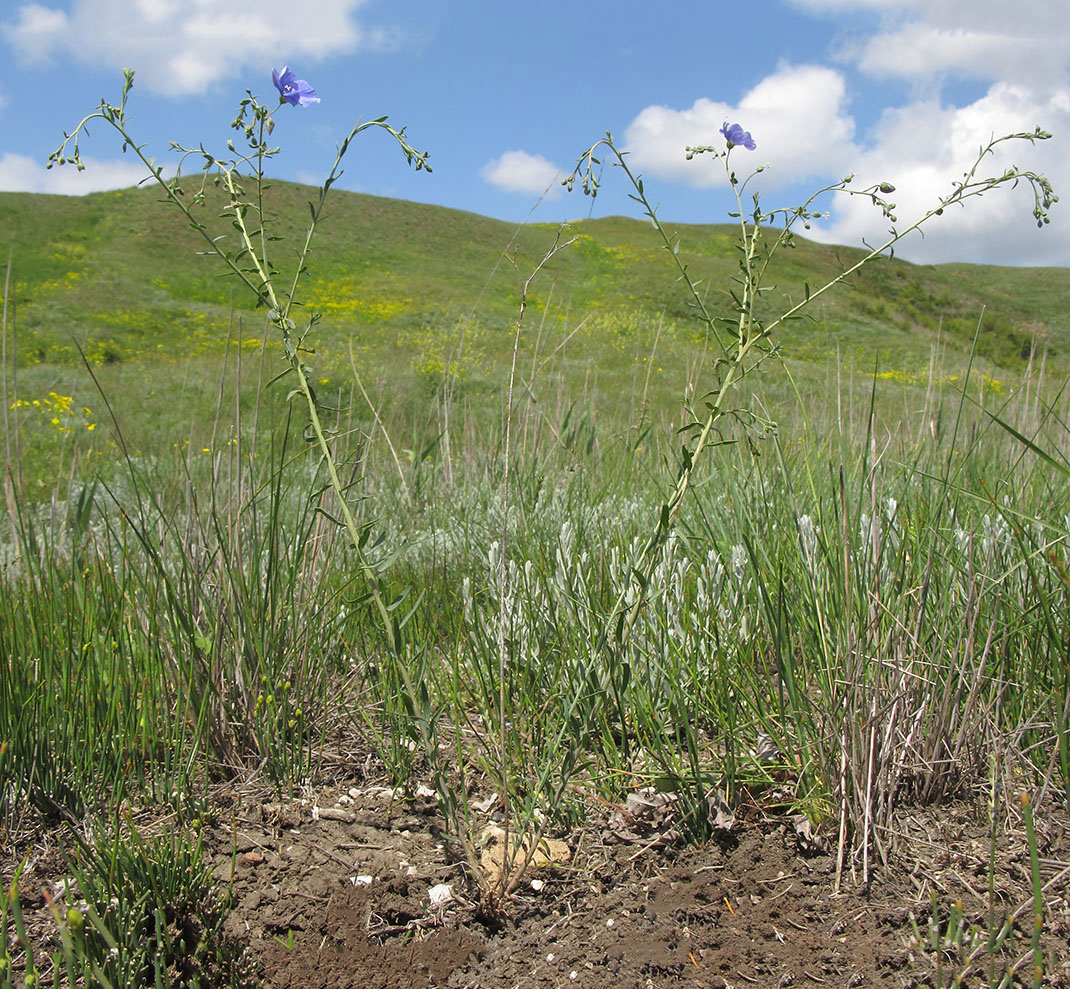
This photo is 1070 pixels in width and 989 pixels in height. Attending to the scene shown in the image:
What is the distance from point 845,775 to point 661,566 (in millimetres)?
695

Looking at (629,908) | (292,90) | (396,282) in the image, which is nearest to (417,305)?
(396,282)

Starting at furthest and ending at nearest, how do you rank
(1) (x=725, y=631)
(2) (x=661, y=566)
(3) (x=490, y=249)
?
(3) (x=490, y=249) < (2) (x=661, y=566) < (1) (x=725, y=631)

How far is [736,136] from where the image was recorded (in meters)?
1.47

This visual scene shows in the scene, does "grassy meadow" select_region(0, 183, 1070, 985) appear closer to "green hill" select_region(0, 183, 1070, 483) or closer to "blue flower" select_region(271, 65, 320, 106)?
"blue flower" select_region(271, 65, 320, 106)

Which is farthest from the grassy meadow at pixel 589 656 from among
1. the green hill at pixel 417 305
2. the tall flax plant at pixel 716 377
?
the green hill at pixel 417 305

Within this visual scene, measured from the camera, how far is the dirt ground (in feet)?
3.83

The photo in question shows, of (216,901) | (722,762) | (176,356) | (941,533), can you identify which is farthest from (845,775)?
(176,356)

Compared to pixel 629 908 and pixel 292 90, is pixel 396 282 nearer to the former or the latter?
pixel 292 90

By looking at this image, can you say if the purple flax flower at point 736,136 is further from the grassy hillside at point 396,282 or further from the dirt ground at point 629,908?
the grassy hillside at point 396,282

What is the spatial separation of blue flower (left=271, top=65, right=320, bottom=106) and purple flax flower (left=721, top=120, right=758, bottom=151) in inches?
30.4

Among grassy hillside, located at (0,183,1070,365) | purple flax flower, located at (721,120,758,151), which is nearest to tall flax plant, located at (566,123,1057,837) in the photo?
purple flax flower, located at (721,120,758,151)

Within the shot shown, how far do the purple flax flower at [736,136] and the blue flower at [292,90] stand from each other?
0.77 m

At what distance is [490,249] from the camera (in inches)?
1667

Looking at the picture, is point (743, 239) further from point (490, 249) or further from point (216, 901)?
point (490, 249)
